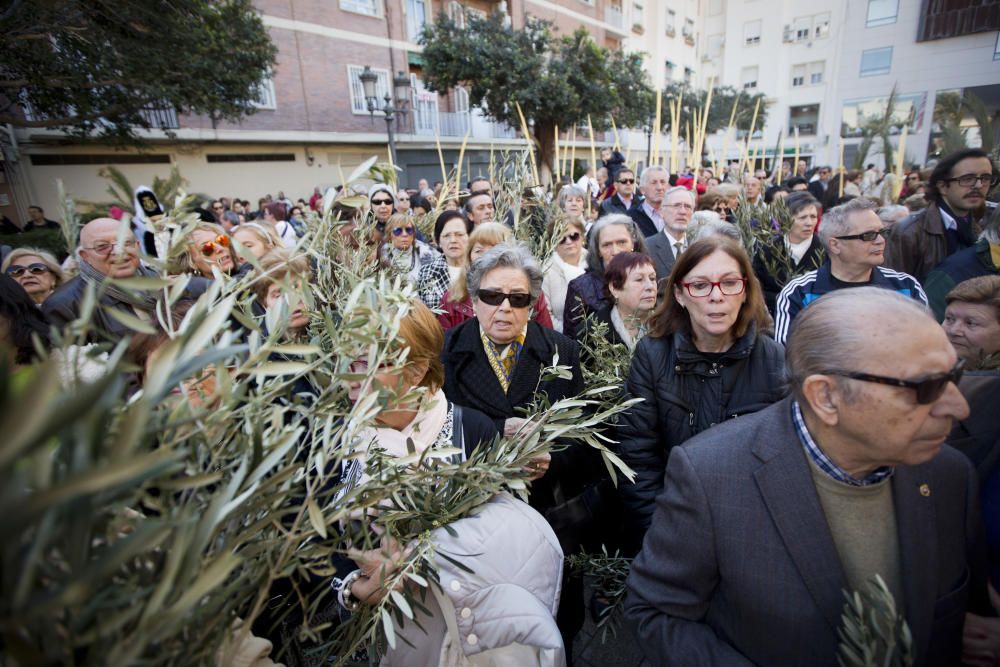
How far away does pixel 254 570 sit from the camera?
839mm

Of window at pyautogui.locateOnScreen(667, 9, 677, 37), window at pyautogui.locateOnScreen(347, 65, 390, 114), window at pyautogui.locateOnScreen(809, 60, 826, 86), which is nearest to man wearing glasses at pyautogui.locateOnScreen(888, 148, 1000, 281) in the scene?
window at pyautogui.locateOnScreen(347, 65, 390, 114)

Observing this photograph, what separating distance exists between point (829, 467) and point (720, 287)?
0.97m

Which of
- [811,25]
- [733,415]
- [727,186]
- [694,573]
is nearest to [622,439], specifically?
[733,415]

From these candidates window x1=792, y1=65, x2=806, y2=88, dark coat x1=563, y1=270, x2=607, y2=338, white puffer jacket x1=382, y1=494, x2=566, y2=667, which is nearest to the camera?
white puffer jacket x1=382, y1=494, x2=566, y2=667

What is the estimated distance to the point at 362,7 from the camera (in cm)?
2014

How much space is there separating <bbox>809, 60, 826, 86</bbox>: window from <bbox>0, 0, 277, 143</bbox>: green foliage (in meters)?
39.3

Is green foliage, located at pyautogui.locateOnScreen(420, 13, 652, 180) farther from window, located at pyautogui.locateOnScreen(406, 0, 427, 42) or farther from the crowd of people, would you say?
the crowd of people

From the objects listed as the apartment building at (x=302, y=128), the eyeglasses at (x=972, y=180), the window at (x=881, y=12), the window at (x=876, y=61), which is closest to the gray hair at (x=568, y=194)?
the eyeglasses at (x=972, y=180)

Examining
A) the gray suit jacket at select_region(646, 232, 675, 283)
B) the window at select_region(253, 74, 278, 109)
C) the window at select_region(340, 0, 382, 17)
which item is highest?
the window at select_region(340, 0, 382, 17)

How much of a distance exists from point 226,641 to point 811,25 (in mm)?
47277

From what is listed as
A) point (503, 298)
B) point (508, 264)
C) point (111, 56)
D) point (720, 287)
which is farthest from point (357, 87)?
point (720, 287)

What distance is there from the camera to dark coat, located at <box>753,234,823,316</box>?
4.37 metres

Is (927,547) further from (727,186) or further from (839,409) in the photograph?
(727,186)

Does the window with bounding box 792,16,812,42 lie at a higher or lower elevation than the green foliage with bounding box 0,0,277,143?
higher
